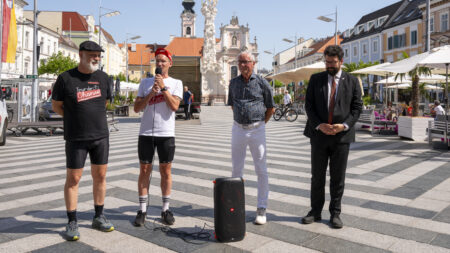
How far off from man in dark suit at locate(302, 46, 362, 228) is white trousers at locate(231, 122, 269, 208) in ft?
1.77

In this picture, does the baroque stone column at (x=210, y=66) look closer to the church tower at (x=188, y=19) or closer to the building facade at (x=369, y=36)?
the building facade at (x=369, y=36)

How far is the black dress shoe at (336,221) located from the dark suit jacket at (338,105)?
830 millimetres

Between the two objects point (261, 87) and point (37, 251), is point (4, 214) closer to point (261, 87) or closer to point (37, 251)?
point (37, 251)

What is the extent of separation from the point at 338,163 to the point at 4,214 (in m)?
3.99

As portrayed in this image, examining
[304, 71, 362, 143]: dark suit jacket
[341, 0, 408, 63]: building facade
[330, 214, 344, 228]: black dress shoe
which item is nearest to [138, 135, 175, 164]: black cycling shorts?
[304, 71, 362, 143]: dark suit jacket

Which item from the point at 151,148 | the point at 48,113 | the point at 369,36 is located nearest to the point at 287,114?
the point at 48,113

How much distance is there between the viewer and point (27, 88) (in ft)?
58.0

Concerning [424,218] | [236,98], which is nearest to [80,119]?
[236,98]

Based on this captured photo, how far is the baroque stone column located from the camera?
6066 cm

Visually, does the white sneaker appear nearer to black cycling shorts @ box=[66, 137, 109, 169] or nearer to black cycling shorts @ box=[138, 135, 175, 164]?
black cycling shorts @ box=[138, 135, 175, 164]

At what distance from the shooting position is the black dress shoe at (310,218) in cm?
441

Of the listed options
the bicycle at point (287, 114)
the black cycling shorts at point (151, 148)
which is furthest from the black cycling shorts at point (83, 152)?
the bicycle at point (287, 114)

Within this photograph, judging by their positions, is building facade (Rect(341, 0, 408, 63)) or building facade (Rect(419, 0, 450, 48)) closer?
building facade (Rect(419, 0, 450, 48))

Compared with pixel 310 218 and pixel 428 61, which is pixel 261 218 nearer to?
pixel 310 218
